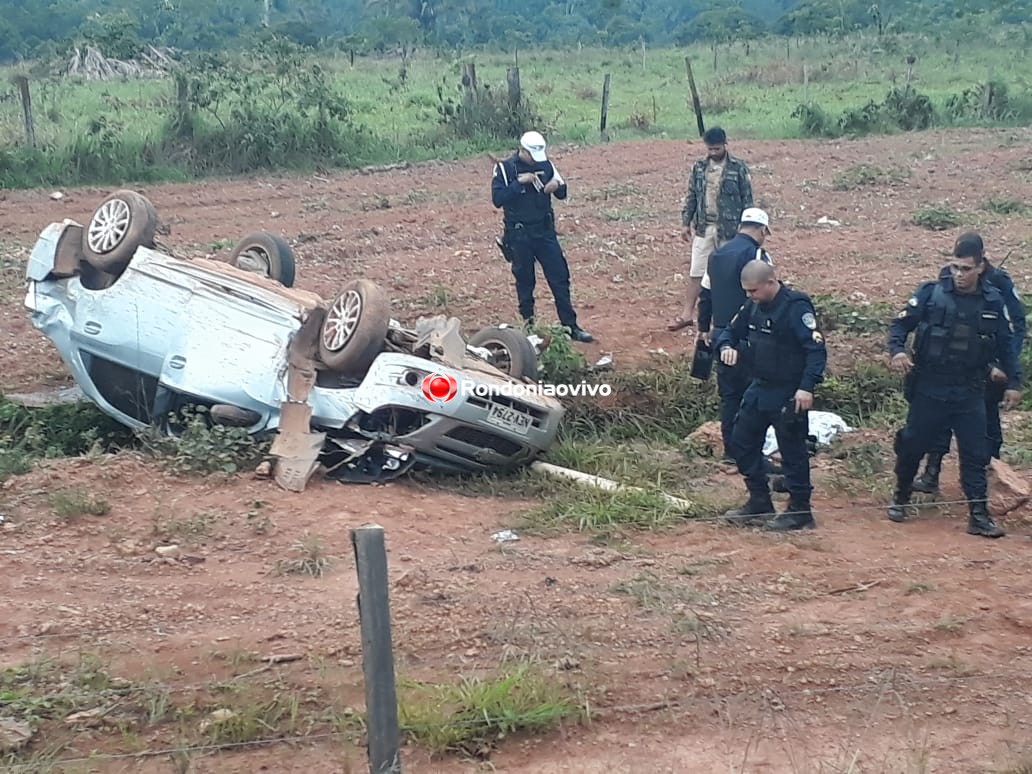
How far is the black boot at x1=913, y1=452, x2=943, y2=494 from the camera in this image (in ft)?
24.5

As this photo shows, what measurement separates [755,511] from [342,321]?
2558 millimetres

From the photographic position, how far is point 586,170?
18.6 meters

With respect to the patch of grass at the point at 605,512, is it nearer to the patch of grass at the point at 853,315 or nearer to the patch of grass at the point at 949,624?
the patch of grass at the point at 949,624

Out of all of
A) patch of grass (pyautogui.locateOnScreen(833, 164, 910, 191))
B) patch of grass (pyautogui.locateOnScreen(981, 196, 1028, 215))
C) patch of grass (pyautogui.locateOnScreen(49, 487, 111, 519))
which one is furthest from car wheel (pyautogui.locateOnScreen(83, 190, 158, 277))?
patch of grass (pyautogui.locateOnScreen(833, 164, 910, 191))

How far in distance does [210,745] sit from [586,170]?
14885 millimetres

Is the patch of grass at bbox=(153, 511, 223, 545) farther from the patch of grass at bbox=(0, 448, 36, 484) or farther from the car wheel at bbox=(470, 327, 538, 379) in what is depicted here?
the car wheel at bbox=(470, 327, 538, 379)

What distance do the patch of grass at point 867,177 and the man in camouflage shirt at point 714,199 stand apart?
22.5 ft

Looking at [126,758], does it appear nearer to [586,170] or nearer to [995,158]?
[586,170]

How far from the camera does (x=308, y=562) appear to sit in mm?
6082

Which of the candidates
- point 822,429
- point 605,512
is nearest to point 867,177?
point 822,429

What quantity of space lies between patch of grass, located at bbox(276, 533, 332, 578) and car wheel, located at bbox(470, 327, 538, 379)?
2501mm

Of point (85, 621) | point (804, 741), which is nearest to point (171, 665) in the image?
point (85, 621)

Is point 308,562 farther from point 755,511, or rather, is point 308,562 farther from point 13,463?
point 755,511

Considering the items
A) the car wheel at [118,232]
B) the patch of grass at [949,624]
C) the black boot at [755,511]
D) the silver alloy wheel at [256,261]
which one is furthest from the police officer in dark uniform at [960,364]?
the car wheel at [118,232]
